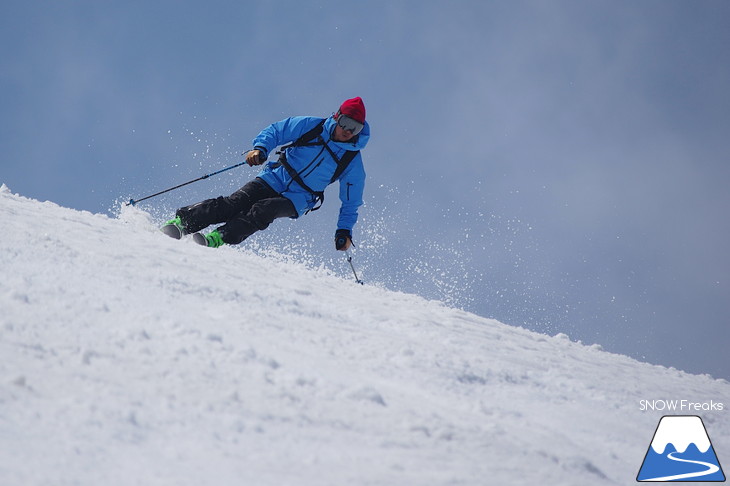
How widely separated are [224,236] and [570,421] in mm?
4514

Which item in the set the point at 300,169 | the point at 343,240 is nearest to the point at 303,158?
the point at 300,169

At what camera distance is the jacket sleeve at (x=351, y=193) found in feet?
25.5

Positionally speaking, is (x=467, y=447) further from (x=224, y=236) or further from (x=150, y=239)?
(x=224, y=236)

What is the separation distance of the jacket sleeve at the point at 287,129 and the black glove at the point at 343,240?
4.52 ft

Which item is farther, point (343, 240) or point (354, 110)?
point (343, 240)

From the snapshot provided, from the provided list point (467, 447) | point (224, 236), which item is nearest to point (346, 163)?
point (224, 236)

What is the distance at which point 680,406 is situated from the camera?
4.22 meters

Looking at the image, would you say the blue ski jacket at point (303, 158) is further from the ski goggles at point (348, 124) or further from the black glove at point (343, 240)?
the black glove at point (343, 240)

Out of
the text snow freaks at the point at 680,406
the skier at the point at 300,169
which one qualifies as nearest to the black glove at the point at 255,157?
the skier at the point at 300,169

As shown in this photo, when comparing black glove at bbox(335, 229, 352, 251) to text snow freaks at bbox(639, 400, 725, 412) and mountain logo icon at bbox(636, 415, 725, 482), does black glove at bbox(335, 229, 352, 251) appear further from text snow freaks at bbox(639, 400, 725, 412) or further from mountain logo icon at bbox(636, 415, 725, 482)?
mountain logo icon at bbox(636, 415, 725, 482)

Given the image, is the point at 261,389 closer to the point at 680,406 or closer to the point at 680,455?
the point at 680,455

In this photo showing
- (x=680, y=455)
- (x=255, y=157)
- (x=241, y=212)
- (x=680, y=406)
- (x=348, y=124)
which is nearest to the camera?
(x=680, y=455)

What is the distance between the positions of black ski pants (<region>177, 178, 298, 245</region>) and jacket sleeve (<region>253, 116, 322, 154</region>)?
556mm

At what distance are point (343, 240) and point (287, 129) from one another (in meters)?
1.60
